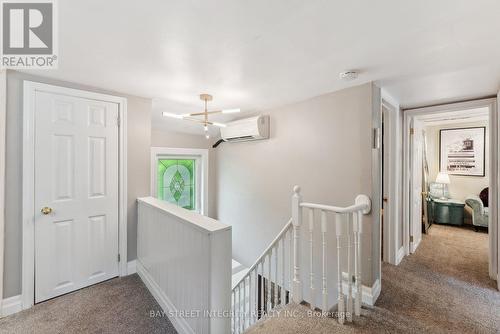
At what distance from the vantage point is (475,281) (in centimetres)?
234

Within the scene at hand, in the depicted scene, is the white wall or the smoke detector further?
the white wall

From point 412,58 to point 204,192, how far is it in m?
3.52

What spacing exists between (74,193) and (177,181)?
1802 millimetres

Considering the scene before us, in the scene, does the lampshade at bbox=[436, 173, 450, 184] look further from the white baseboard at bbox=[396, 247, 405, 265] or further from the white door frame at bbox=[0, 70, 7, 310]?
the white door frame at bbox=[0, 70, 7, 310]

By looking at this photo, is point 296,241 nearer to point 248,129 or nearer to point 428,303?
point 428,303

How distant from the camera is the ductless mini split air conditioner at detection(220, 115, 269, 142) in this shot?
10.2 feet

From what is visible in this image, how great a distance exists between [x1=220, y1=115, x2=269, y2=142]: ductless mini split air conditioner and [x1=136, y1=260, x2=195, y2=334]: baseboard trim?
2158 millimetres

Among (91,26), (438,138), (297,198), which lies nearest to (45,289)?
(91,26)

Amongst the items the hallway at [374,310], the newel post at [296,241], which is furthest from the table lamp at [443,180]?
the newel post at [296,241]

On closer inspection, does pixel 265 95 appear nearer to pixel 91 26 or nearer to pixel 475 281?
pixel 91 26

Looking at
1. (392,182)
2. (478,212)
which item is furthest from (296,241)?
(478,212)

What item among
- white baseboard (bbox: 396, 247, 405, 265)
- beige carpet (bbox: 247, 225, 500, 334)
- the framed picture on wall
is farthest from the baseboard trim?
the framed picture on wall

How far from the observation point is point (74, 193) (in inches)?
84.1

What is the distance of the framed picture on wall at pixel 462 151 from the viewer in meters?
4.31
